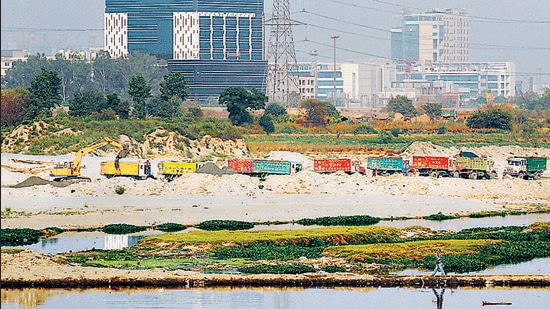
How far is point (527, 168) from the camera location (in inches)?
2194

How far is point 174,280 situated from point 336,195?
21.7m

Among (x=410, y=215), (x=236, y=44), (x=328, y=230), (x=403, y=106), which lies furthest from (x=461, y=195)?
(x=236, y=44)

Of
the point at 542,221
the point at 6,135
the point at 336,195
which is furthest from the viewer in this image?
the point at 6,135

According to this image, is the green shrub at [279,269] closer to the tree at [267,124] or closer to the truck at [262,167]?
the truck at [262,167]

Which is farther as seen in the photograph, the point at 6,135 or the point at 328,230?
the point at 6,135

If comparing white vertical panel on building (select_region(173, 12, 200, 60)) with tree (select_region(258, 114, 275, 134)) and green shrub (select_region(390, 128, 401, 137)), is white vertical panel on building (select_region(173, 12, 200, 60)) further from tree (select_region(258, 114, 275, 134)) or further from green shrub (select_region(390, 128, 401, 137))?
tree (select_region(258, 114, 275, 134))

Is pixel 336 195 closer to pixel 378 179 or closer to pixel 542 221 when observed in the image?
pixel 378 179

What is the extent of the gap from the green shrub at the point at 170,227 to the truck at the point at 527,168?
20.8 meters

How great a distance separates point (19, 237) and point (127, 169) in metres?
15.5

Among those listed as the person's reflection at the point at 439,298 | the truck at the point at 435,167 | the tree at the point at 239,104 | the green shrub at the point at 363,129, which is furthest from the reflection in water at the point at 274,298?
the green shrub at the point at 363,129

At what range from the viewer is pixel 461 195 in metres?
50.7

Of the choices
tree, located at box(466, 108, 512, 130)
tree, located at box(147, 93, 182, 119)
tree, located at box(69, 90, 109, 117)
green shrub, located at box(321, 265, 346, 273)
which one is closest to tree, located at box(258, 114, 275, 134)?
tree, located at box(147, 93, 182, 119)

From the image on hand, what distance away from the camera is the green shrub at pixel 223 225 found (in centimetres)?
3988

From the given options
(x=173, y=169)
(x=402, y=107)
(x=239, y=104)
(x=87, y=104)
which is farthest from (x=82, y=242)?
(x=402, y=107)
